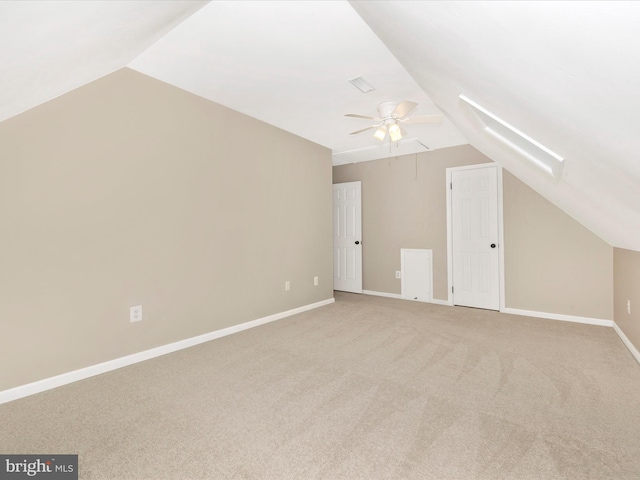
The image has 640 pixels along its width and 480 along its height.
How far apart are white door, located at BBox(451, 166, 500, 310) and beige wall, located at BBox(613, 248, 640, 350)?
122 cm

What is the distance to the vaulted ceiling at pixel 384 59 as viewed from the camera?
32.7 inches

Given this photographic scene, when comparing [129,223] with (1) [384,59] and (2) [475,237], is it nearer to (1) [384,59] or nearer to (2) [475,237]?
(1) [384,59]

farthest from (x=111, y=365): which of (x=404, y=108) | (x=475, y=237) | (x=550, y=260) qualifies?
(x=550, y=260)

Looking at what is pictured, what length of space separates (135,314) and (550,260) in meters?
4.75

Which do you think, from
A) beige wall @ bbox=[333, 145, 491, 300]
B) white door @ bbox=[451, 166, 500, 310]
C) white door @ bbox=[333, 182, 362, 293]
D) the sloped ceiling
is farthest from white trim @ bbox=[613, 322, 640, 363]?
the sloped ceiling

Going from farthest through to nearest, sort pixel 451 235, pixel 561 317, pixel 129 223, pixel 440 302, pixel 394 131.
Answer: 1. pixel 440 302
2. pixel 451 235
3. pixel 561 317
4. pixel 394 131
5. pixel 129 223

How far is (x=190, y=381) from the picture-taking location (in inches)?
93.4

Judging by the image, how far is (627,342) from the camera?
3.08 metres

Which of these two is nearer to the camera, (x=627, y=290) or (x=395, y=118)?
(x=627, y=290)

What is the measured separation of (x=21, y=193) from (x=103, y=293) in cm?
89

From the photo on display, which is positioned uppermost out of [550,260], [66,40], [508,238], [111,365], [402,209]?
[66,40]

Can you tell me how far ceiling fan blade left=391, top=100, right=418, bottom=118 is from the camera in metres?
2.84

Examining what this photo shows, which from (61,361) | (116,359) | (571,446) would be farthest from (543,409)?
(61,361)

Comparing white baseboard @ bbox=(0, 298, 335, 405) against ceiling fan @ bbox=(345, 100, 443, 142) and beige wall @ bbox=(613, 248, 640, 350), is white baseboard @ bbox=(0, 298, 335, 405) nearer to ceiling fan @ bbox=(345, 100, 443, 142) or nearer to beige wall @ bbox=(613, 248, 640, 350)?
ceiling fan @ bbox=(345, 100, 443, 142)
